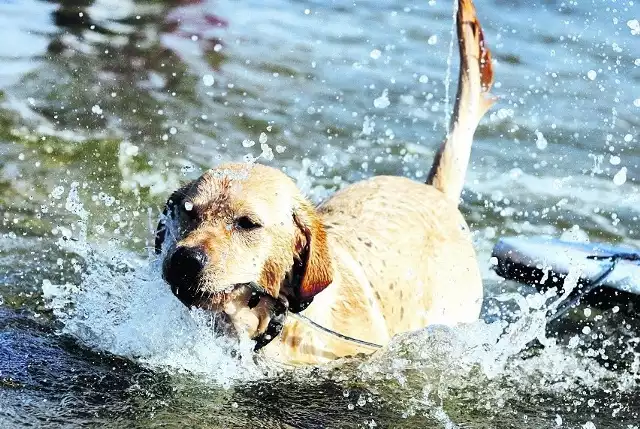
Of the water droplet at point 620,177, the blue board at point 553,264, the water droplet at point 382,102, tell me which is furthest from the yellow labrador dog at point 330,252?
the water droplet at point 382,102

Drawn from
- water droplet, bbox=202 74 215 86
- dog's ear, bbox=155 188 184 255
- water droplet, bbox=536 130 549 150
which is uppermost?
dog's ear, bbox=155 188 184 255

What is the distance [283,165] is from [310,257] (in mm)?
3880

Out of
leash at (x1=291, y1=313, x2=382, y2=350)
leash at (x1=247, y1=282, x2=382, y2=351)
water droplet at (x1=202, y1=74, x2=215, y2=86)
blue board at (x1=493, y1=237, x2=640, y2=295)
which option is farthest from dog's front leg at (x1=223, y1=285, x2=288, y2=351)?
water droplet at (x1=202, y1=74, x2=215, y2=86)

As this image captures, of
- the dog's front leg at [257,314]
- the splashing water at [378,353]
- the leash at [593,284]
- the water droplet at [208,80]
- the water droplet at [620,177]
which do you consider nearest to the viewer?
the dog's front leg at [257,314]

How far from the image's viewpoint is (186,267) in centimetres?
422

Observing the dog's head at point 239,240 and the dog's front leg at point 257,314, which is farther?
the dog's front leg at point 257,314

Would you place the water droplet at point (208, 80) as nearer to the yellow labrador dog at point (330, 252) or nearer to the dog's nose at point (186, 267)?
the yellow labrador dog at point (330, 252)

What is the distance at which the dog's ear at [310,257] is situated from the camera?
4.63 meters

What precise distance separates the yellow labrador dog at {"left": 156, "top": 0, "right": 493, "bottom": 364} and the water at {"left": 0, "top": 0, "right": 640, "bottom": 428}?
205 millimetres

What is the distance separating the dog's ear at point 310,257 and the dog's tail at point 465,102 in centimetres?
173

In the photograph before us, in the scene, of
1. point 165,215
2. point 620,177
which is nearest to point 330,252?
point 165,215

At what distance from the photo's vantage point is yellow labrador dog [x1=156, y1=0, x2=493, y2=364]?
442cm

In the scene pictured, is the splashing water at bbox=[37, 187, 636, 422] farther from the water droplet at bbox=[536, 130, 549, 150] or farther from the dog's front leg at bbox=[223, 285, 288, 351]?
the water droplet at bbox=[536, 130, 549, 150]

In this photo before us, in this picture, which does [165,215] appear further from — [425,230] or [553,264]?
[553,264]
